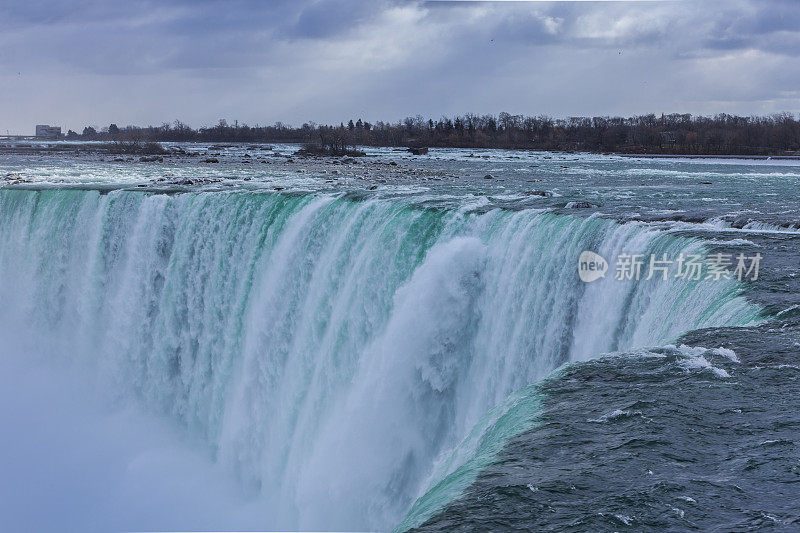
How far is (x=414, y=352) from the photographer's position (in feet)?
42.5

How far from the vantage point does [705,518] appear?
5.13 metres

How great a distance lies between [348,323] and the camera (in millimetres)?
14586

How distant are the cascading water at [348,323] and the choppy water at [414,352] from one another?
5 cm

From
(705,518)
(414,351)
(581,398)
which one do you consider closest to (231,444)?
(414,351)

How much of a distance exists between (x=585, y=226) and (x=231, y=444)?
8914mm

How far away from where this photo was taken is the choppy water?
19.8 ft

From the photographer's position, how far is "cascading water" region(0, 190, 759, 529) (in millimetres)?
11648

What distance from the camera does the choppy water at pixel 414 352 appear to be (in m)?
6.04

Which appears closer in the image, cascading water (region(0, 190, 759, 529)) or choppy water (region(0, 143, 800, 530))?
choppy water (region(0, 143, 800, 530))

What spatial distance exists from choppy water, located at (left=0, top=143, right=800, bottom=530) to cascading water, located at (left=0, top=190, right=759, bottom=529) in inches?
1.8

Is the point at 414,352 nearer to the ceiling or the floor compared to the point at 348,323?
nearer to the floor

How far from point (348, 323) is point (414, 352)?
2.08 meters

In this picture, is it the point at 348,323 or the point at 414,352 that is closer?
the point at 414,352

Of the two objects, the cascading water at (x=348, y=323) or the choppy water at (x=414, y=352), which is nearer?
the choppy water at (x=414, y=352)
